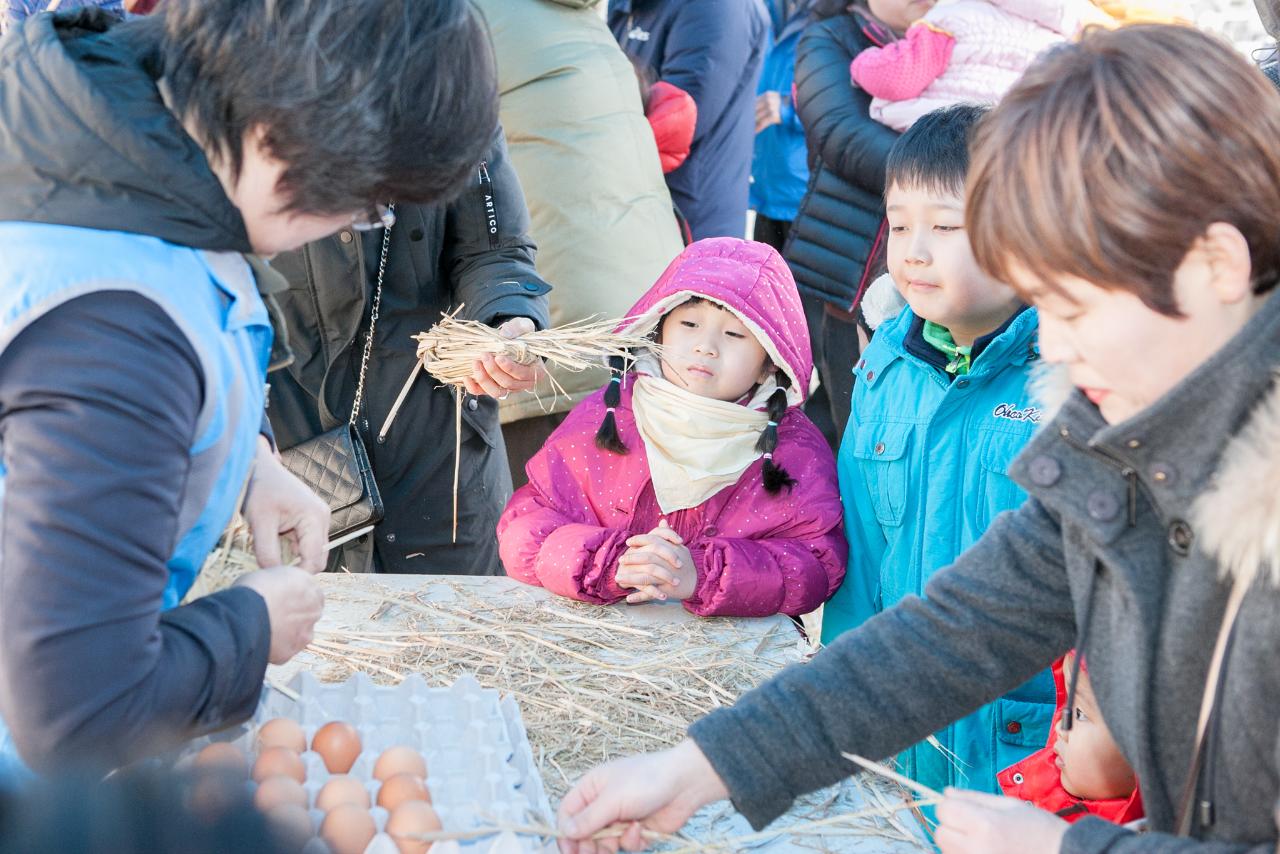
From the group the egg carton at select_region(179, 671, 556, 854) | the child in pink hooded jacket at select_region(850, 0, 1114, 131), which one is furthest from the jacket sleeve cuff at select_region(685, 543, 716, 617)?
the child in pink hooded jacket at select_region(850, 0, 1114, 131)

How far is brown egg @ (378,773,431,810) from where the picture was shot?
1.70m

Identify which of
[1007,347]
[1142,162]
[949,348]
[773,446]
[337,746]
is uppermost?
[1142,162]

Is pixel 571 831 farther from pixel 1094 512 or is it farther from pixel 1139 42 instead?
pixel 1139 42

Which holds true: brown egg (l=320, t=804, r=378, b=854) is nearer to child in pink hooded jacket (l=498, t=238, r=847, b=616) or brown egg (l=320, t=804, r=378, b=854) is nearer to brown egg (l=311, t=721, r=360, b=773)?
brown egg (l=311, t=721, r=360, b=773)

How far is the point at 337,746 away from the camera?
182 cm

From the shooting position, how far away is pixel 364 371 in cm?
328

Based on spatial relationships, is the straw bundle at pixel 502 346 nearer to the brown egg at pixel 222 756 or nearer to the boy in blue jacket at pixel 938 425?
the boy in blue jacket at pixel 938 425

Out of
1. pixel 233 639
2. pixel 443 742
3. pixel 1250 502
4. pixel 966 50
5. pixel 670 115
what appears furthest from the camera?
pixel 670 115

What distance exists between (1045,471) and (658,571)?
3.90 feet

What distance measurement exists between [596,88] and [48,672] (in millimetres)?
3170

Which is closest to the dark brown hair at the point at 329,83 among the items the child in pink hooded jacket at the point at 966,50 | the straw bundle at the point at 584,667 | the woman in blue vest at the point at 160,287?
the woman in blue vest at the point at 160,287

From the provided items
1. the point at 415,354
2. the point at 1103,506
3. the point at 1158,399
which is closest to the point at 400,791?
the point at 1103,506

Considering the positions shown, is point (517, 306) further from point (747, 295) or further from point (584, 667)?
point (584, 667)

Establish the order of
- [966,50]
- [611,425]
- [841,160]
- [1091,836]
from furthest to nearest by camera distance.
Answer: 1. [841,160]
2. [966,50]
3. [611,425]
4. [1091,836]
